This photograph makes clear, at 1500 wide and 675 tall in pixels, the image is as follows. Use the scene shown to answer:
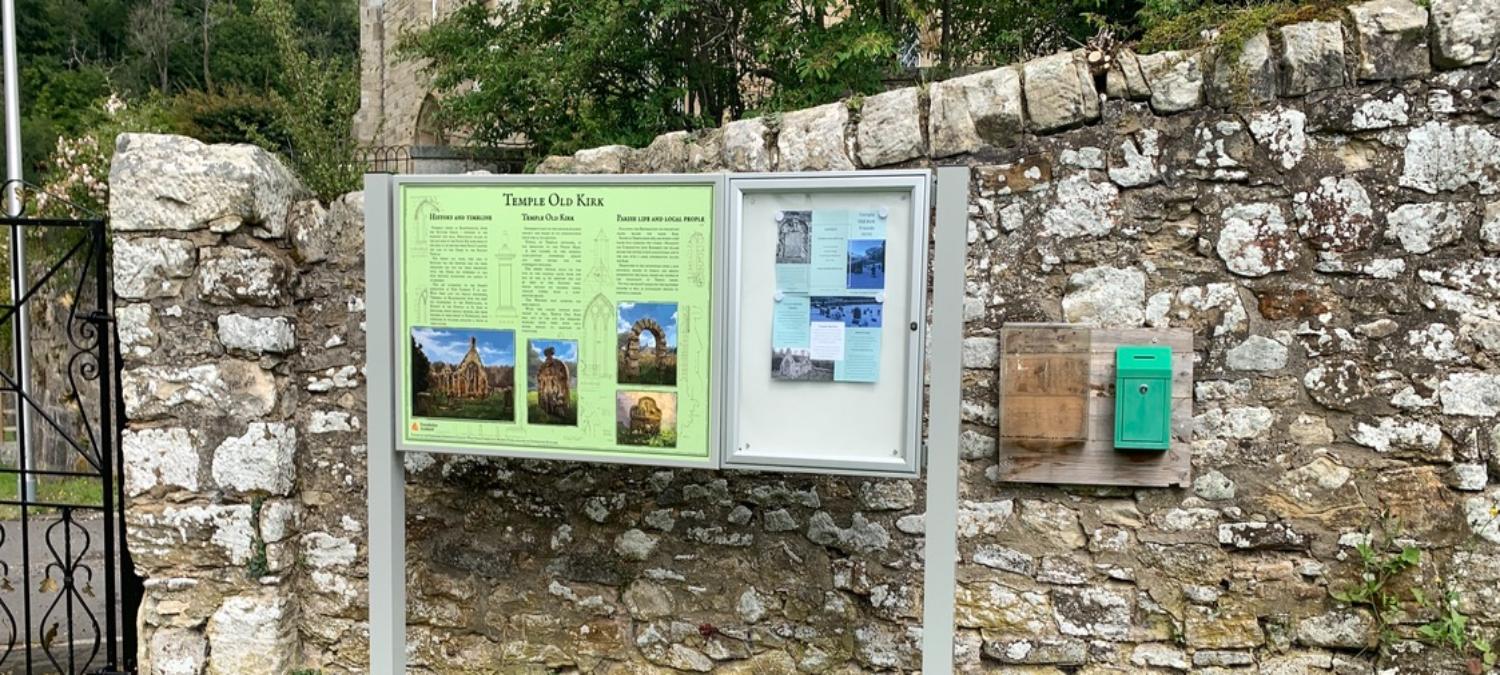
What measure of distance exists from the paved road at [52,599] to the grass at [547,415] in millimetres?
1790

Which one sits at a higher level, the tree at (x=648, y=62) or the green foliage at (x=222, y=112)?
the green foliage at (x=222, y=112)

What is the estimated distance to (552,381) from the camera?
2598mm

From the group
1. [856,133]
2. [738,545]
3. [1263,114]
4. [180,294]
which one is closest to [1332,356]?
[1263,114]

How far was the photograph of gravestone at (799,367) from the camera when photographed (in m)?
2.42

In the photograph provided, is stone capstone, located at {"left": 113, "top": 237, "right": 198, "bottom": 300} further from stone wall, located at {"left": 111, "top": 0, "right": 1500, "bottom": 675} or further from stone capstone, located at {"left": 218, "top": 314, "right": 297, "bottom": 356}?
stone capstone, located at {"left": 218, "top": 314, "right": 297, "bottom": 356}

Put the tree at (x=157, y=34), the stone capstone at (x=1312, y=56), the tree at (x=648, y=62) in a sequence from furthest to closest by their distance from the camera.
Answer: the tree at (x=157, y=34) → the tree at (x=648, y=62) → the stone capstone at (x=1312, y=56)

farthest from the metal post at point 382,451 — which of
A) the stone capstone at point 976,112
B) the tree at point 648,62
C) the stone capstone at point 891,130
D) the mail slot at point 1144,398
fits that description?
the tree at point 648,62

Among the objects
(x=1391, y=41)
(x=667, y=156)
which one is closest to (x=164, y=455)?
(x=667, y=156)

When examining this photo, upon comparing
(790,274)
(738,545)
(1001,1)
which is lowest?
(738,545)

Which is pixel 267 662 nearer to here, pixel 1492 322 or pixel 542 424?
pixel 542 424

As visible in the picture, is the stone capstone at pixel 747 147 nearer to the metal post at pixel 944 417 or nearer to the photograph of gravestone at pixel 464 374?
the metal post at pixel 944 417

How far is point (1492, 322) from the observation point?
2695mm

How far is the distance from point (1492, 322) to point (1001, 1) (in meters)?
4.58

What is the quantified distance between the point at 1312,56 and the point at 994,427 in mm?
1514
